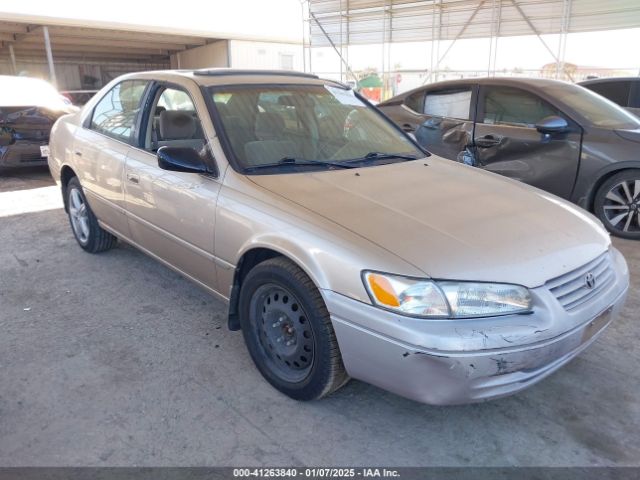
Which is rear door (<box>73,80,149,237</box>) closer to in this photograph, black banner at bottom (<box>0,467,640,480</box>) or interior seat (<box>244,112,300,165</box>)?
interior seat (<box>244,112,300,165</box>)

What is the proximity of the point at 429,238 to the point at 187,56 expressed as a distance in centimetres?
2488

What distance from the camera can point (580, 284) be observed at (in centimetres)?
232

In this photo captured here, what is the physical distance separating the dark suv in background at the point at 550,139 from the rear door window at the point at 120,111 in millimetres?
3491

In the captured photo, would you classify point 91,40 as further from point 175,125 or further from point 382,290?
point 382,290

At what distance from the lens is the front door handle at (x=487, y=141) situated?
567cm

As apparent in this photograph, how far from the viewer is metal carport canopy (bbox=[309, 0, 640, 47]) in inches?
460

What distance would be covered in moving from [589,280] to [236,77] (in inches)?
94.8

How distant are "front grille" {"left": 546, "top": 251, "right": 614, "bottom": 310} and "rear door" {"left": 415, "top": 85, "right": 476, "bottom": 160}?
353cm

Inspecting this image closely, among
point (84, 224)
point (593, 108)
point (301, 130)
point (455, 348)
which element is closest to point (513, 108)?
point (593, 108)

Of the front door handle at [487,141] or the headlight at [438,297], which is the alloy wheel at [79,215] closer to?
the headlight at [438,297]

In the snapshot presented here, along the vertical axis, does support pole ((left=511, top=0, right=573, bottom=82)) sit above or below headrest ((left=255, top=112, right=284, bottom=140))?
above

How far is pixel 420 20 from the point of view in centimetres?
1503

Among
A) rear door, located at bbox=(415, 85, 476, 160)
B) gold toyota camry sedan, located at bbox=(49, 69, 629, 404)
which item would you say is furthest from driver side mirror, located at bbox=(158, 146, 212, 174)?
rear door, located at bbox=(415, 85, 476, 160)

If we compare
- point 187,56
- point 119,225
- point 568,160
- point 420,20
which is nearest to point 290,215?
point 119,225
